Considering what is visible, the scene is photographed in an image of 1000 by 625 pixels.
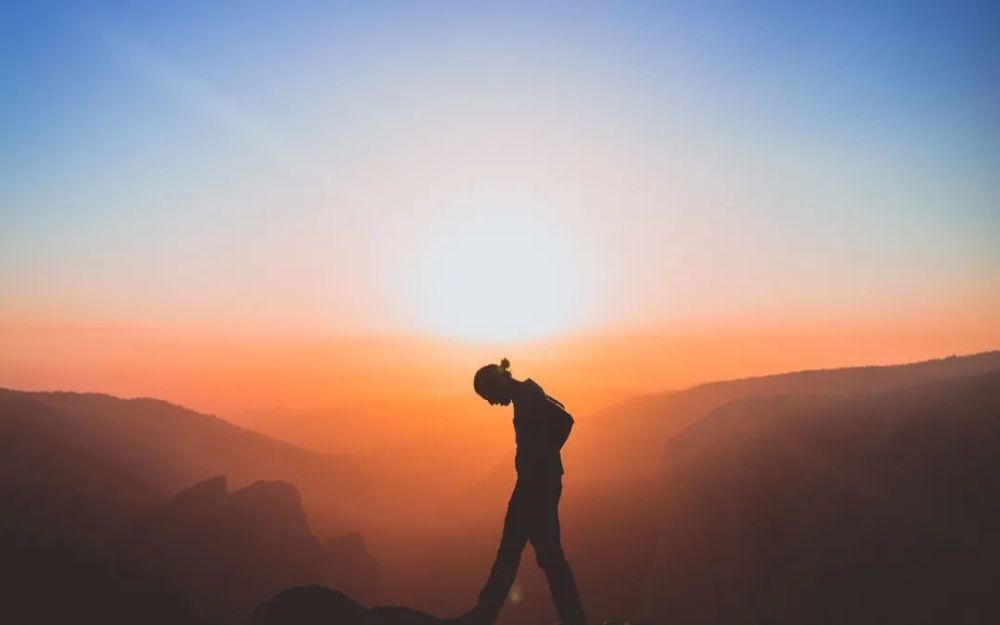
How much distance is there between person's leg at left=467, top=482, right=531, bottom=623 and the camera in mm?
6504

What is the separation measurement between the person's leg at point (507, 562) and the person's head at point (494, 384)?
0.94 m

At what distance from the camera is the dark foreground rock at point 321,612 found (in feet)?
21.2

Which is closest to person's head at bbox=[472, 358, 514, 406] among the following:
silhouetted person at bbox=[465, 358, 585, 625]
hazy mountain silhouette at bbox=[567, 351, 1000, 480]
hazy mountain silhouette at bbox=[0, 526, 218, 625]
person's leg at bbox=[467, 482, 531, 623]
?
silhouetted person at bbox=[465, 358, 585, 625]

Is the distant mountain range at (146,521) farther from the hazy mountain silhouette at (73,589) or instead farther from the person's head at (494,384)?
the person's head at (494,384)

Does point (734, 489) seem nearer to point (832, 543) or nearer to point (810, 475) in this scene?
point (810, 475)

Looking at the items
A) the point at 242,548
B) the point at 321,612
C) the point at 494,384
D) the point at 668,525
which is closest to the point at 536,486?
the point at 494,384

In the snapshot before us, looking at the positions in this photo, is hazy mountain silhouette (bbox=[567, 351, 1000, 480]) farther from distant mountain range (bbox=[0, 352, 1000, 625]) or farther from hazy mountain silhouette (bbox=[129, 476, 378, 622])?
hazy mountain silhouette (bbox=[129, 476, 378, 622])

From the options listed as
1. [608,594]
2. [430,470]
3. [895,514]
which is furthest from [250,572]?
[430,470]

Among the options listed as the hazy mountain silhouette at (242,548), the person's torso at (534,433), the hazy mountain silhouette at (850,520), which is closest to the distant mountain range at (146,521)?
the hazy mountain silhouette at (242,548)

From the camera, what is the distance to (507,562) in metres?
6.66

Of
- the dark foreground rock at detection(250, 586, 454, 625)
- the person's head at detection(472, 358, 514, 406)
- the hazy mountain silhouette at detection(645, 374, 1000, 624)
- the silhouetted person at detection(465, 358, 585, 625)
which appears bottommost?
the hazy mountain silhouette at detection(645, 374, 1000, 624)

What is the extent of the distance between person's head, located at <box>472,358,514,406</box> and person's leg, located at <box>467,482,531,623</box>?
0.94 m

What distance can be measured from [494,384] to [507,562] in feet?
6.11

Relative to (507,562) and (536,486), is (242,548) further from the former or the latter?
(536,486)
